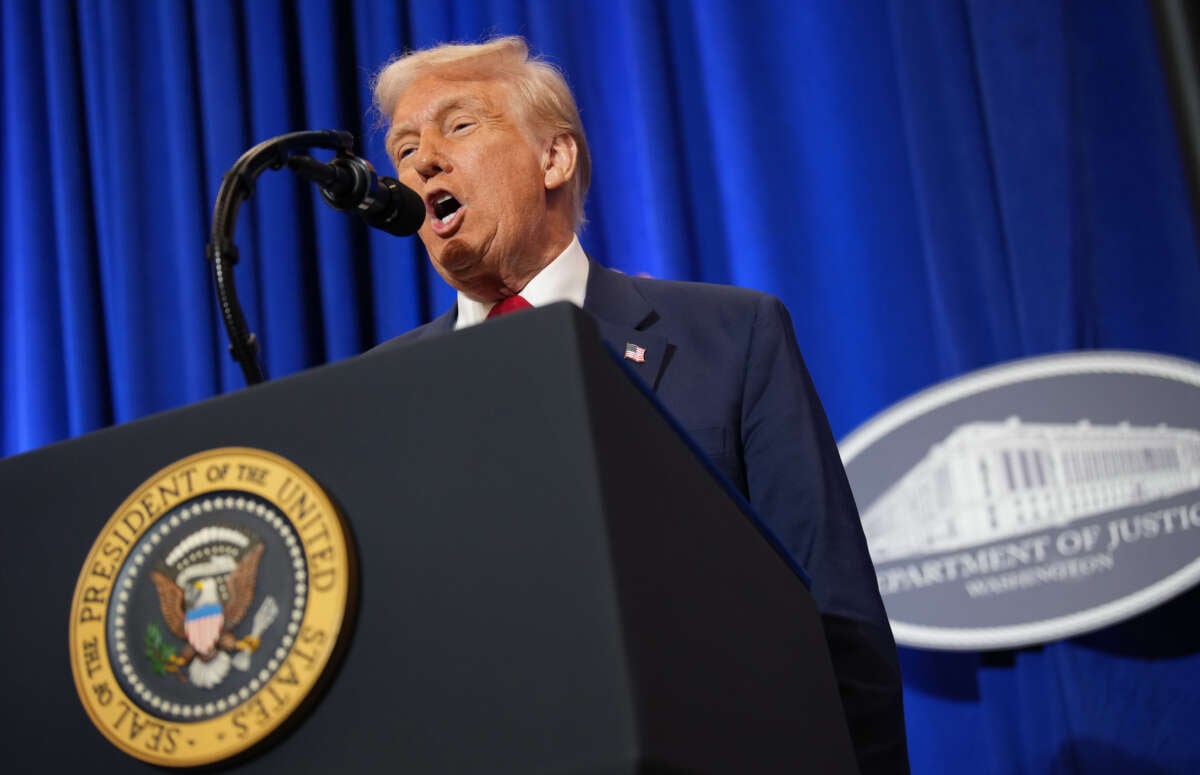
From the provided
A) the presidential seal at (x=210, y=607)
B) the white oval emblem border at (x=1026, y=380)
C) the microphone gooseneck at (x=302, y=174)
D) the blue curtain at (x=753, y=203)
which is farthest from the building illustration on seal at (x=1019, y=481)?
the presidential seal at (x=210, y=607)

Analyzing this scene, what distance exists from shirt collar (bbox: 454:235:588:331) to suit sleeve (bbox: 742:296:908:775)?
0.98 ft

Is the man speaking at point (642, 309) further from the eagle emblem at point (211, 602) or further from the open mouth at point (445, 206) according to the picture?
the eagle emblem at point (211, 602)

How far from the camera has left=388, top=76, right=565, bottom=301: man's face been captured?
5.62 feet

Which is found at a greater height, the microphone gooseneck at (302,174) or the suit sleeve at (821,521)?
the microphone gooseneck at (302,174)

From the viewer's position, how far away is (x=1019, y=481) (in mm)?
2123

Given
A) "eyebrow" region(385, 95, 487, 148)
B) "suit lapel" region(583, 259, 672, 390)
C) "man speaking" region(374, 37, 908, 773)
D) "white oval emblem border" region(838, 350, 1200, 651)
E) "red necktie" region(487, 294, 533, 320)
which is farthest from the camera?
"white oval emblem border" region(838, 350, 1200, 651)

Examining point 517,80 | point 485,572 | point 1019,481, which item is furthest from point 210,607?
point 1019,481

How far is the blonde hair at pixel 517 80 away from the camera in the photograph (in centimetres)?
186

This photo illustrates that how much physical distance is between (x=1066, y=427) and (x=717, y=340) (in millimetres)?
893

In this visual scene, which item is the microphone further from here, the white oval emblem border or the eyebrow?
the white oval emblem border

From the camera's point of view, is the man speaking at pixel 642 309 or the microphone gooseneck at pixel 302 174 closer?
the microphone gooseneck at pixel 302 174

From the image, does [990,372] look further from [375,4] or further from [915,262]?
[375,4]

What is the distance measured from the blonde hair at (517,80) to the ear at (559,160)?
0.04ft

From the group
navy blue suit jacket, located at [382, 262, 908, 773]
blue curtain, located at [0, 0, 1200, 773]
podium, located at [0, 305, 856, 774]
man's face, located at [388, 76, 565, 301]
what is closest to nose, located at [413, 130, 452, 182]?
man's face, located at [388, 76, 565, 301]
